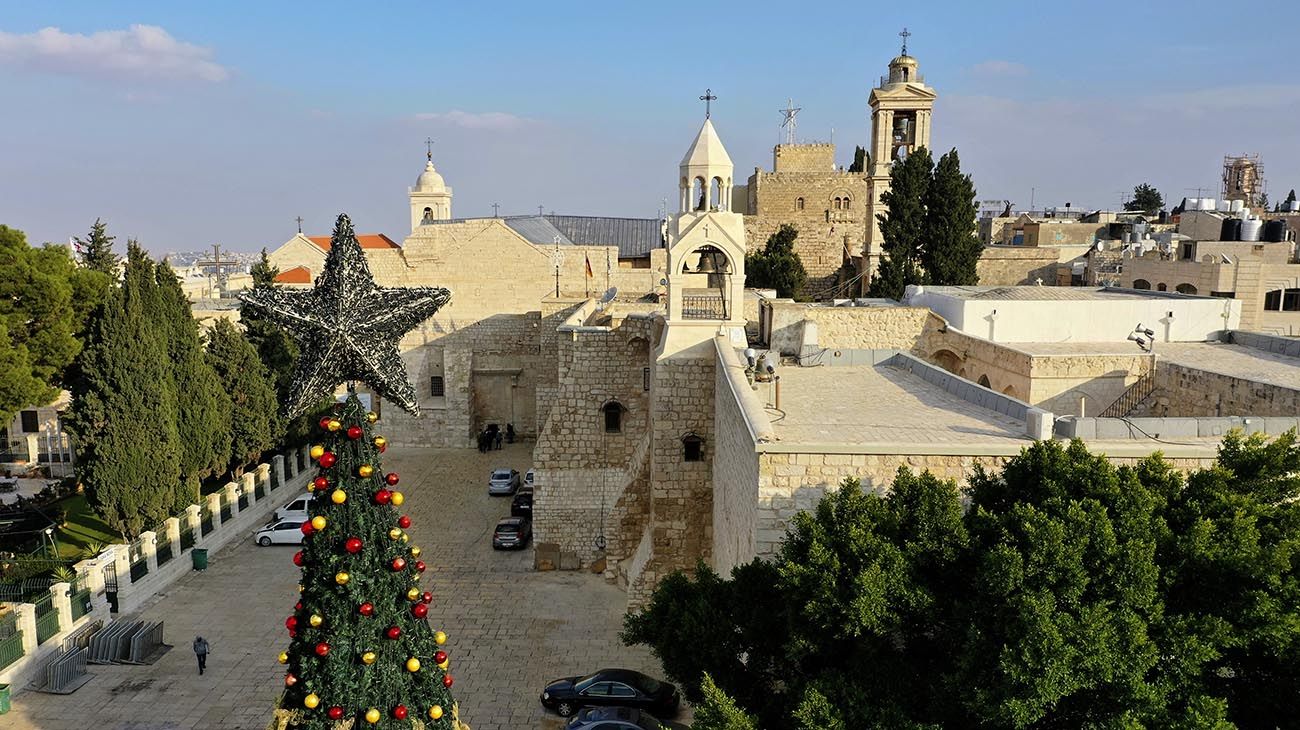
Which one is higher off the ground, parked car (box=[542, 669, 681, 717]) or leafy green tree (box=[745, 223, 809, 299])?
leafy green tree (box=[745, 223, 809, 299])

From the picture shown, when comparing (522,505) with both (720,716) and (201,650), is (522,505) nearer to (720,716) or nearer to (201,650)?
(201,650)

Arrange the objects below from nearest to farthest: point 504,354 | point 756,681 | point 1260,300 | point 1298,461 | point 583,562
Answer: point 1298,461 → point 756,681 → point 583,562 → point 1260,300 → point 504,354

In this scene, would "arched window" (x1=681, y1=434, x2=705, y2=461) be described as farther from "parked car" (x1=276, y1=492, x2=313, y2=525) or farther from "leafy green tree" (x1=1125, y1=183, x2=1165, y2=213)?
"leafy green tree" (x1=1125, y1=183, x2=1165, y2=213)

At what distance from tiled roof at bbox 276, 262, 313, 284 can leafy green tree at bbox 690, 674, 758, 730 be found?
3387 cm

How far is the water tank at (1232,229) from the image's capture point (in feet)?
90.9

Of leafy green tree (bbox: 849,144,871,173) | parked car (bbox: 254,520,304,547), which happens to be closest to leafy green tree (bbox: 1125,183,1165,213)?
leafy green tree (bbox: 849,144,871,173)

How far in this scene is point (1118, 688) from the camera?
203 inches

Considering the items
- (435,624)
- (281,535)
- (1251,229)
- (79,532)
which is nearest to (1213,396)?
(435,624)

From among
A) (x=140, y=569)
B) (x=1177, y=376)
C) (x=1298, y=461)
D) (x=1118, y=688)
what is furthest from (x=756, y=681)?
(x=140, y=569)

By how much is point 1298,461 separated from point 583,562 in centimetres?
1326

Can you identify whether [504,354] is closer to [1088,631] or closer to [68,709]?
[68,709]

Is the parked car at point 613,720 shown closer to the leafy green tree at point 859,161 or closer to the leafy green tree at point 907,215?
the leafy green tree at point 907,215

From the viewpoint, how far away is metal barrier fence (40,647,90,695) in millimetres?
11797

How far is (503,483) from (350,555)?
1624cm
